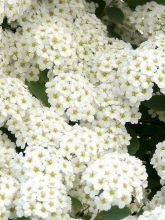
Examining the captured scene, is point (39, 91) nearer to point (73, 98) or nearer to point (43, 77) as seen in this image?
point (43, 77)

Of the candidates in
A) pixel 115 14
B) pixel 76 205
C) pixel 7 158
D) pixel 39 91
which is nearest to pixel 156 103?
pixel 39 91

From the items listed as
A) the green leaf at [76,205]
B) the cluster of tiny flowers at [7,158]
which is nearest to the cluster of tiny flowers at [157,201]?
the green leaf at [76,205]

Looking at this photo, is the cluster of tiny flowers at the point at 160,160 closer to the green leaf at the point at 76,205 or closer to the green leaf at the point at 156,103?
the green leaf at the point at 156,103

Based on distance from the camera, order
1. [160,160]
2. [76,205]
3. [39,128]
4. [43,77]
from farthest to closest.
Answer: [43,77] < [160,160] < [39,128] < [76,205]

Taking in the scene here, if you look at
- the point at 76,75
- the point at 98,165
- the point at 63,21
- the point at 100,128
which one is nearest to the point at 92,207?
the point at 98,165

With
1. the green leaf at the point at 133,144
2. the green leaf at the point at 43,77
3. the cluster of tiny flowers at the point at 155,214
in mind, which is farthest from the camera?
the green leaf at the point at 43,77

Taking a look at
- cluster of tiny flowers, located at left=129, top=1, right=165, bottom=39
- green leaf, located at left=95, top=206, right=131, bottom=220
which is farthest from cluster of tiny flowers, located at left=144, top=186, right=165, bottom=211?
cluster of tiny flowers, located at left=129, top=1, right=165, bottom=39
